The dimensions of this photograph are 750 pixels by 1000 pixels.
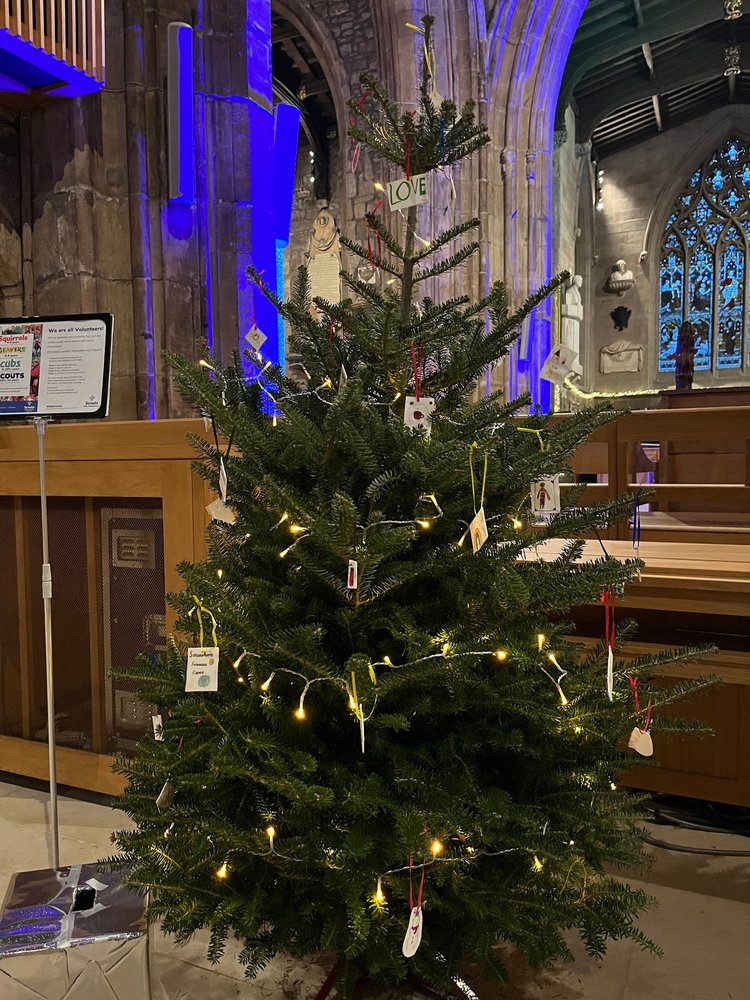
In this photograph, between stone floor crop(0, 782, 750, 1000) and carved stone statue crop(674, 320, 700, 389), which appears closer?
stone floor crop(0, 782, 750, 1000)

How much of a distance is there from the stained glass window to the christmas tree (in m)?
17.3

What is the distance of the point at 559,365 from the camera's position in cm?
146

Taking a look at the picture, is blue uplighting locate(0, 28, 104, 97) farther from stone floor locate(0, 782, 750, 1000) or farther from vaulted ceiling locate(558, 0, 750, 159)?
vaulted ceiling locate(558, 0, 750, 159)

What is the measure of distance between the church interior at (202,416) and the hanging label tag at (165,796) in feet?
1.01

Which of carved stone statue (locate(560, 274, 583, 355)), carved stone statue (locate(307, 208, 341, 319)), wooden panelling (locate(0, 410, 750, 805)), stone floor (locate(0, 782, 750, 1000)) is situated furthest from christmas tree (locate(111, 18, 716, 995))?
carved stone statue (locate(560, 274, 583, 355))

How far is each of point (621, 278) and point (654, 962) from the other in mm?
17554

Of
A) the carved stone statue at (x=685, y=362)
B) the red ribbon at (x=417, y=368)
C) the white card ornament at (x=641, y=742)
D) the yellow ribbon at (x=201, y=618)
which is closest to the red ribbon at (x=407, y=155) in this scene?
the red ribbon at (x=417, y=368)

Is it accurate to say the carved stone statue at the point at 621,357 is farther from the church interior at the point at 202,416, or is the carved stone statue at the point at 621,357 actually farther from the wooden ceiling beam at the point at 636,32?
the church interior at the point at 202,416

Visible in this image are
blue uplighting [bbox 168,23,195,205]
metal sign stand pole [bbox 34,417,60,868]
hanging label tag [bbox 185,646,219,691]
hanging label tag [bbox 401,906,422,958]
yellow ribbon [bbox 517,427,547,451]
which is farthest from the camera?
blue uplighting [bbox 168,23,195,205]

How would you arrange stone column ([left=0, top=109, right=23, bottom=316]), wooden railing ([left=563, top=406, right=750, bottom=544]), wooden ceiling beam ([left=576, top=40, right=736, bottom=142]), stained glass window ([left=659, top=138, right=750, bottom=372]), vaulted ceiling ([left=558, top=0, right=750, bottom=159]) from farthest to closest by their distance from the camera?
stained glass window ([left=659, top=138, right=750, bottom=372]) < wooden ceiling beam ([left=576, top=40, right=736, bottom=142]) < vaulted ceiling ([left=558, top=0, right=750, bottom=159]) < stone column ([left=0, top=109, right=23, bottom=316]) < wooden railing ([left=563, top=406, right=750, bottom=544])

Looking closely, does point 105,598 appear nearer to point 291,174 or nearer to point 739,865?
point 739,865

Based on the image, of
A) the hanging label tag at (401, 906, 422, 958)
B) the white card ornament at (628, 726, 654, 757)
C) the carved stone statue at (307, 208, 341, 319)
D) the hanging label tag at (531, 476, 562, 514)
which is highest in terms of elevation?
the carved stone statue at (307, 208, 341, 319)

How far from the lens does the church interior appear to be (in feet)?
6.52

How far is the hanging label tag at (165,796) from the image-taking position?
1.46 meters
